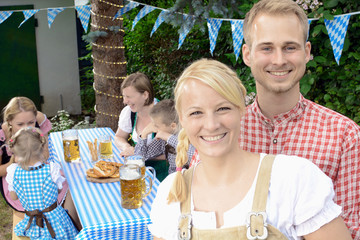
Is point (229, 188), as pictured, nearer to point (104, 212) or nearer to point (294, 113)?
point (294, 113)

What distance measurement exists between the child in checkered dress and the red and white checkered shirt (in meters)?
1.64

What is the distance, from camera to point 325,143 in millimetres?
1361

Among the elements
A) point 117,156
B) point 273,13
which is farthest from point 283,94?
point 117,156

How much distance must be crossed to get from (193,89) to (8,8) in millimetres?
7113

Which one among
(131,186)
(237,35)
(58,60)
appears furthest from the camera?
(58,60)

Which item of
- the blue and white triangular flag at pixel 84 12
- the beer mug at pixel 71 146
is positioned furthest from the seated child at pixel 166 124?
the blue and white triangular flag at pixel 84 12

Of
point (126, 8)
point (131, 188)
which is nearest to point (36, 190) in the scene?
point (131, 188)

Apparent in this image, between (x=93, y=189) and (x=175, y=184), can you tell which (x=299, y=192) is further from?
A: (x=93, y=189)

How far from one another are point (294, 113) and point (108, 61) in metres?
3.85

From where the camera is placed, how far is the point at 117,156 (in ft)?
11.1

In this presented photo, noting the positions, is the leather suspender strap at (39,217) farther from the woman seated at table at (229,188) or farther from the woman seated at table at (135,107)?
the woman seated at table at (229,188)

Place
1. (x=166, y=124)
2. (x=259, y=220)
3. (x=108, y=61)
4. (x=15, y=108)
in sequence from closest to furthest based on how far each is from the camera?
(x=259, y=220) → (x=166, y=124) → (x=15, y=108) → (x=108, y=61)

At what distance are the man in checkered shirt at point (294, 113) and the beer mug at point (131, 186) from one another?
3.00ft

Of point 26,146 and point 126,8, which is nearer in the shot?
point 26,146
